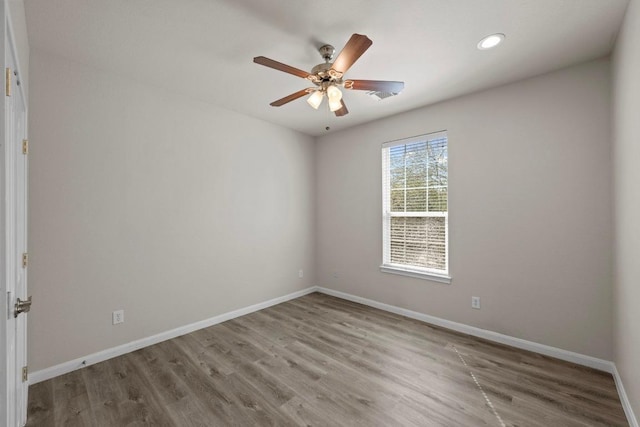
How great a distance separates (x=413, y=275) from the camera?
3.61m

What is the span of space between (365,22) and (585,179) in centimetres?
237

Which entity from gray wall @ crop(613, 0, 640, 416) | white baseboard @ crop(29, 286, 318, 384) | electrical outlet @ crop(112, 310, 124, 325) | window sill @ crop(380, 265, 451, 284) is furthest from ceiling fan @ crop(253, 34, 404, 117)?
white baseboard @ crop(29, 286, 318, 384)

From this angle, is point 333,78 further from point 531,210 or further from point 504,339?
point 504,339

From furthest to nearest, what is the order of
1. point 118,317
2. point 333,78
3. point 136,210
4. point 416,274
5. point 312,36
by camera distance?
point 416,274
point 136,210
point 118,317
point 333,78
point 312,36

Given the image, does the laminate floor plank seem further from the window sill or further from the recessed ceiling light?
the recessed ceiling light

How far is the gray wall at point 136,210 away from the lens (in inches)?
91.7

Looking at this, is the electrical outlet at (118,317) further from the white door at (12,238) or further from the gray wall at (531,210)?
the gray wall at (531,210)

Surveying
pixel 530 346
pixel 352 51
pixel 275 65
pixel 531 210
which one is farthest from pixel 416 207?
pixel 275 65

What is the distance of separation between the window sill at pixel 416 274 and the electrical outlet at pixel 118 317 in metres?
3.09

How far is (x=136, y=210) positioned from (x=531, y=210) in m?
3.97

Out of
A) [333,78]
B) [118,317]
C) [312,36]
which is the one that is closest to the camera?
[312,36]

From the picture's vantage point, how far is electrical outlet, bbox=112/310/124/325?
8.76 feet

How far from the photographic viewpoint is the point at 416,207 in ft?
12.0

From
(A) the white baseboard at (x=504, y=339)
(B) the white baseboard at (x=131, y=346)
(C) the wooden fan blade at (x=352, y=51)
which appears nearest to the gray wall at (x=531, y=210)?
(A) the white baseboard at (x=504, y=339)
